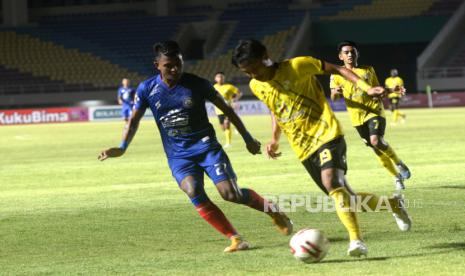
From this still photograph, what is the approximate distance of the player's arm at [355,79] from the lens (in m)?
8.44

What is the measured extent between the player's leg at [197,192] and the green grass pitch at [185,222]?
0.27 meters

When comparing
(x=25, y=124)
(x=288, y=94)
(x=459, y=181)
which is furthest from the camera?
(x=25, y=124)

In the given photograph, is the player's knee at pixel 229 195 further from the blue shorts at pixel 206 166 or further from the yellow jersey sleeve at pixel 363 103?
the yellow jersey sleeve at pixel 363 103

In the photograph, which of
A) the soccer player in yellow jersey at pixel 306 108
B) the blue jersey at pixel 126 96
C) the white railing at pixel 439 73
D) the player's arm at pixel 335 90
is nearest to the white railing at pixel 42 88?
the blue jersey at pixel 126 96

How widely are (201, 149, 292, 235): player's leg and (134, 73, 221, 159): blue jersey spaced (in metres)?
0.14

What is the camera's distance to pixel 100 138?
3516 cm

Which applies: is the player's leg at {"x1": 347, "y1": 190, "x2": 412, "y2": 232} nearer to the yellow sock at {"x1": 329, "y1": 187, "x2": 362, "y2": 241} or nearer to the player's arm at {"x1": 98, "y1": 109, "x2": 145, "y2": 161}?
the yellow sock at {"x1": 329, "y1": 187, "x2": 362, "y2": 241}

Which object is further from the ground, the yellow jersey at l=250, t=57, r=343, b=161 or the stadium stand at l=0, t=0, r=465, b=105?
the stadium stand at l=0, t=0, r=465, b=105

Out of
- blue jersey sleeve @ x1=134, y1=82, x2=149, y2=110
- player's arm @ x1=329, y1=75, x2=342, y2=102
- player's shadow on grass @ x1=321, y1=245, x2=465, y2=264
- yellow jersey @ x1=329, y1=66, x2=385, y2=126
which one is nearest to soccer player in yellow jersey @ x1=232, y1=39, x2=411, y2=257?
player's shadow on grass @ x1=321, y1=245, x2=465, y2=264

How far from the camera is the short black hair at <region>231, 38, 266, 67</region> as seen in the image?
8625 mm

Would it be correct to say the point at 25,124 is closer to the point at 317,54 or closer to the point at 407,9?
the point at 317,54

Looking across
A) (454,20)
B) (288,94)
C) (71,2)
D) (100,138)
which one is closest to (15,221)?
(288,94)

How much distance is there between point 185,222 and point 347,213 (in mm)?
3897

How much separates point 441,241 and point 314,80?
2.03 meters
